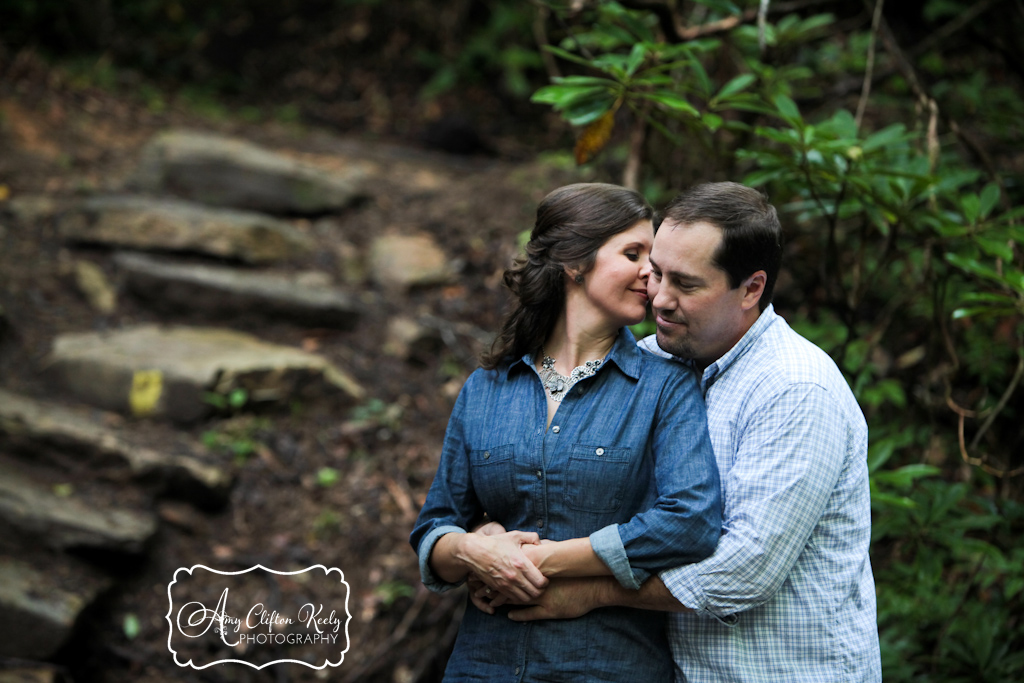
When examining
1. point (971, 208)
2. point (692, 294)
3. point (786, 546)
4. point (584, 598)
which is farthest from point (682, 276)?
point (971, 208)

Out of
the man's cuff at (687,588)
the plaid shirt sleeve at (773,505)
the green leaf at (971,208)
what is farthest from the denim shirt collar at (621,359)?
the green leaf at (971,208)

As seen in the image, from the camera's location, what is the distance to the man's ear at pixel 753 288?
1925mm

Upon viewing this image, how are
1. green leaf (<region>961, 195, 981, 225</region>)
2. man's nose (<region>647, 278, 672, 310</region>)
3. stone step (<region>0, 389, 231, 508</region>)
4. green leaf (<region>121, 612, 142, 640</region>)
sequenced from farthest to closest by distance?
stone step (<region>0, 389, 231, 508</region>) → green leaf (<region>121, 612, 142, 640</region>) → green leaf (<region>961, 195, 981, 225</region>) → man's nose (<region>647, 278, 672, 310</region>)

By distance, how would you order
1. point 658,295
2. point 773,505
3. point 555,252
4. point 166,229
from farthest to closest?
point 166,229 < point 555,252 < point 658,295 < point 773,505

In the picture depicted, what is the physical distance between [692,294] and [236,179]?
4474 mm

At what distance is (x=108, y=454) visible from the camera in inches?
147

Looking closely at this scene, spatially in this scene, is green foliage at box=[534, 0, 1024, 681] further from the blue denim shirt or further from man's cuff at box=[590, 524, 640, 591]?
man's cuff at box=[590, 524, 640, 591]

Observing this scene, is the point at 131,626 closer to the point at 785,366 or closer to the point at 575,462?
the point at 575,462

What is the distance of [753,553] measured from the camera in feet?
5.48

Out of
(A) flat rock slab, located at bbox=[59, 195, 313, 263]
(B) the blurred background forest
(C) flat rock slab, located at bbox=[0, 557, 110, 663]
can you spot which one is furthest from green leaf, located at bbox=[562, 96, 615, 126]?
(A) flat rock slab, located at bbox=[59, 195, 313, 263]

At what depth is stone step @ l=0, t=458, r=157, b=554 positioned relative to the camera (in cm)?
331

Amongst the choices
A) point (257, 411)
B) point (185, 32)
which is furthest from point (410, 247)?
point (185, 32)

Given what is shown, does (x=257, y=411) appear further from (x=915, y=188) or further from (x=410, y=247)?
(x=915, y=188)

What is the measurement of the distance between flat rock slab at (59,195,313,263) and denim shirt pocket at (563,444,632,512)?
3826mm
